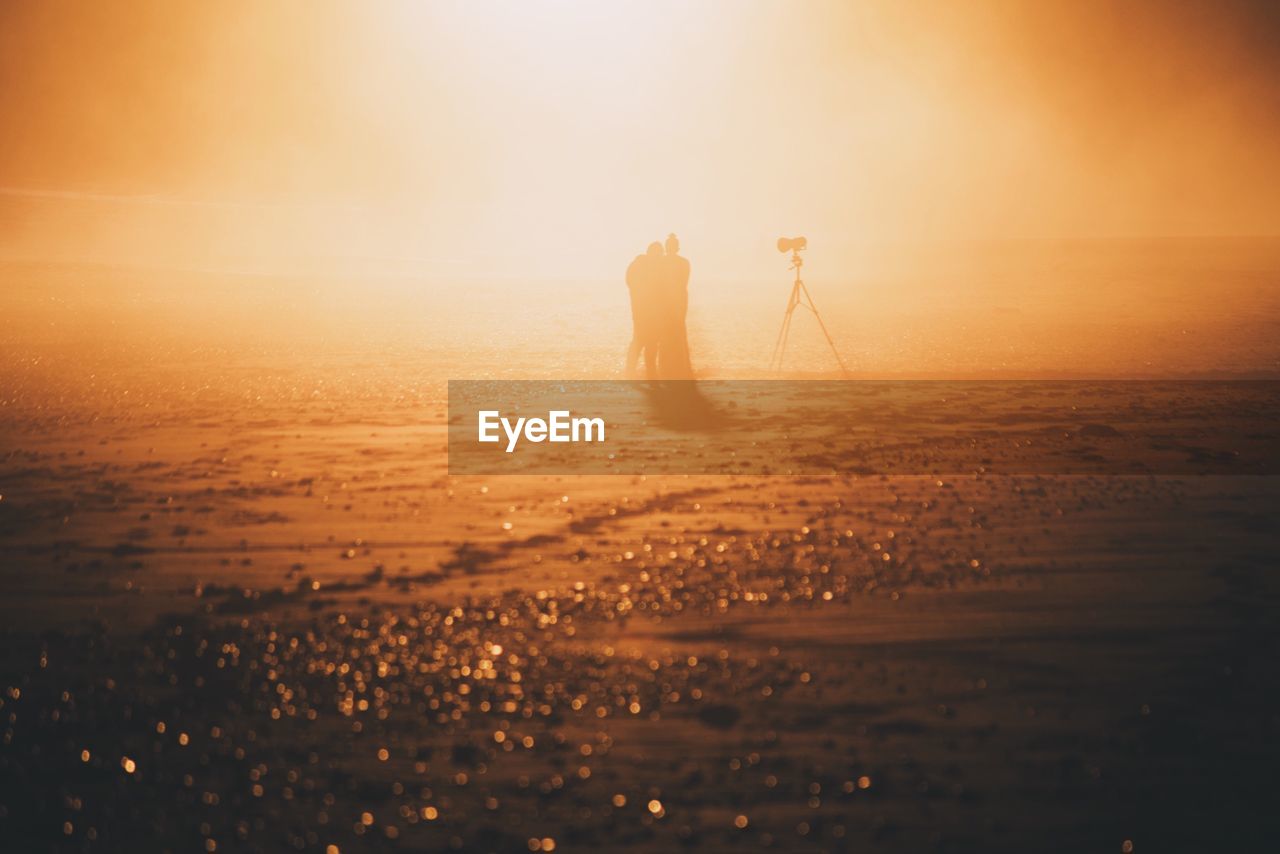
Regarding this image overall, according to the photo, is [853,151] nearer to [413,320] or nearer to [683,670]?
[413,320]

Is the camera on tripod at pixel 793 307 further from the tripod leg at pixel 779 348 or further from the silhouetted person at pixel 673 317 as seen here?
the silhouetted person at pixel 673 317

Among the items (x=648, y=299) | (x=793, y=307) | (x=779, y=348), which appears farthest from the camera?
(x=779, y=348)

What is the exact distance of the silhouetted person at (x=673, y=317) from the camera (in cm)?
1162

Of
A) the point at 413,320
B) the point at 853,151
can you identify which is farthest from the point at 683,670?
the point at 853,151

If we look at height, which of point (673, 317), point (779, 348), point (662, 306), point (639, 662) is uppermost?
point (662, 306)

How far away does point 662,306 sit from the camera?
11633mm

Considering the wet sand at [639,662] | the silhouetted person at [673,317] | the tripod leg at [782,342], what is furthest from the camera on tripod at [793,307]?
the wet sand at [639,662]

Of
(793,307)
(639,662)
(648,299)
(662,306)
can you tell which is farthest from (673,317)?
(639,662)

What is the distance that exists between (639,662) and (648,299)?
7.43 meters

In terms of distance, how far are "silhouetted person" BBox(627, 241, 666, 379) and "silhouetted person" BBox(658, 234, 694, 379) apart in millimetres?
50

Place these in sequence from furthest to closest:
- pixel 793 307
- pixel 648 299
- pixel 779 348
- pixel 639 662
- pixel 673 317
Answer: pixel 779 348
pixel 793 307
pixel 673 317
pixel 648 299
pixel 639 662

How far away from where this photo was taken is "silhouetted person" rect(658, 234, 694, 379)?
11.6 metres

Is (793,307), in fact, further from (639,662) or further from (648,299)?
(639,662)

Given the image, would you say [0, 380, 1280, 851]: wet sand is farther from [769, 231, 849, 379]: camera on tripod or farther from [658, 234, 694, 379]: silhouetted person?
[769, 231, 849, 379]: camera on tripod
